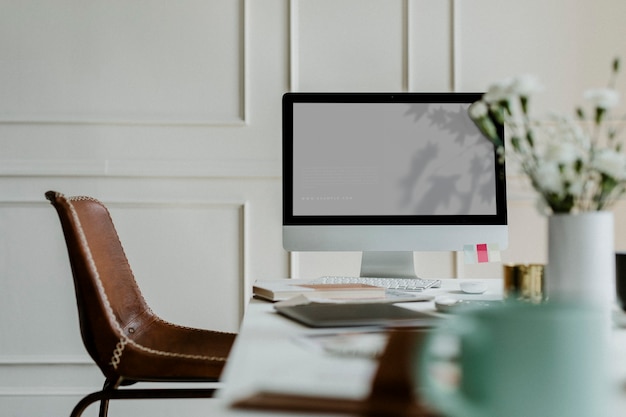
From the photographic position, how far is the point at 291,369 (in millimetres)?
648

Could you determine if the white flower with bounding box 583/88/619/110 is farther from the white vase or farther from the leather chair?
the leather chair

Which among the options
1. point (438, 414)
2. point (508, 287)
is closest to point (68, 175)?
point (508, 287)

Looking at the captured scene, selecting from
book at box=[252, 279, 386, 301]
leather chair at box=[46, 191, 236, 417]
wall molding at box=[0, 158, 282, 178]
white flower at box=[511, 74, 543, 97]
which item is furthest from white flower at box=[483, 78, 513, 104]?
wall molding at box=[0, 158, 282, 178]

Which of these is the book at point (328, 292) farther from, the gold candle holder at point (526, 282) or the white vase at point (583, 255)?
the white vase at point (583, 255)

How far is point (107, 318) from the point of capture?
1.34 metres

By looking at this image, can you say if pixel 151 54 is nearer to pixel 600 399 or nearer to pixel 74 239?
pixel 74 239

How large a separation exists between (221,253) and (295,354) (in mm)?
1688

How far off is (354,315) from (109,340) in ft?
2.01

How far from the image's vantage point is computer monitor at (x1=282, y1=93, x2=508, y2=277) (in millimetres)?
1683

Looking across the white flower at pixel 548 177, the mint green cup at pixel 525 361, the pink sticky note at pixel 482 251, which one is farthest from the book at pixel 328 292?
the mint green cup at pixel 525 361

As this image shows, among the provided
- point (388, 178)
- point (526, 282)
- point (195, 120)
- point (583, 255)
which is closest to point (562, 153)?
point (583, 255)

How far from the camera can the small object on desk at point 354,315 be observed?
928 mm

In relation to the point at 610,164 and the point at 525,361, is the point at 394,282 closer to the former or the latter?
the point at 610,164

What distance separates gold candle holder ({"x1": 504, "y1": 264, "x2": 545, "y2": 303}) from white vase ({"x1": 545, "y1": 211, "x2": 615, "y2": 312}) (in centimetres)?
17
